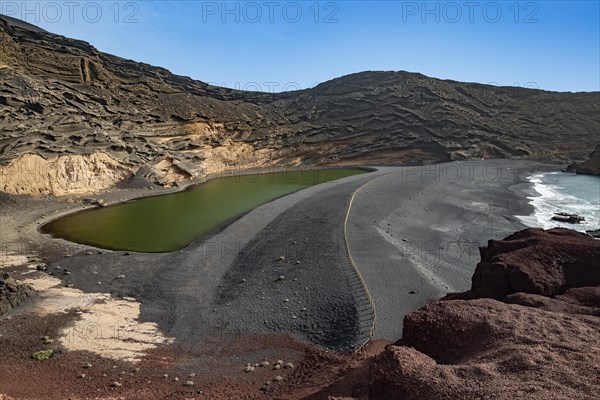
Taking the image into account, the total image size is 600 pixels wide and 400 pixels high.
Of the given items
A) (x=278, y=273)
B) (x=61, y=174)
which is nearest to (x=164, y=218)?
(x=61, y=174)

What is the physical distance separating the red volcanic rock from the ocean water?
17.5m

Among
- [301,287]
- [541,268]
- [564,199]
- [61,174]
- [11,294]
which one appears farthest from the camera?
[564,199]

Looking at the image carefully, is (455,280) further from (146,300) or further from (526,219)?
(526,219)

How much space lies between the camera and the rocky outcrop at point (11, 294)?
12.9 meters

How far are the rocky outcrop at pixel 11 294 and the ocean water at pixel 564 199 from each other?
25870 mm

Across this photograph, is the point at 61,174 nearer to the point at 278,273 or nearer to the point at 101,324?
the point at 101,324

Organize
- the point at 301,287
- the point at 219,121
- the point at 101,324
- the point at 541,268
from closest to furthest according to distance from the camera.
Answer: the point at 541,268, the point at 101,324, the point at 301,287, the point at 219,121

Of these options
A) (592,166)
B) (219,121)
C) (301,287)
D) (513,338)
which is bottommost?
(301,287)

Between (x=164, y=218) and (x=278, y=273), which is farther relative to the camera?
(x=164, y=218)

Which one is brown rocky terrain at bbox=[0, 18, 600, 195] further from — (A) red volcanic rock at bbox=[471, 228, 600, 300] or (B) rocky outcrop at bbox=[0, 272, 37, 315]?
(A) red volcanic rock at bbox=[471, 228, 600, 300]

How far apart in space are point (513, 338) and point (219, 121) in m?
47.3

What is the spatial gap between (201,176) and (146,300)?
29.7 meters

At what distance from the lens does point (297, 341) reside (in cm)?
1141

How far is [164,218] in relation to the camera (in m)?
26.5
